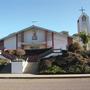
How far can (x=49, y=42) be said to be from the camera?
184 feet

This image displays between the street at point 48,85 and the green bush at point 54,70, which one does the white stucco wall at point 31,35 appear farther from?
the street at point 48,85

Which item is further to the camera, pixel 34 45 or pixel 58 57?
pixel 34 45

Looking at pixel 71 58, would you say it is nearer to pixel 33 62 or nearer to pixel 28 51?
pixel 33 62

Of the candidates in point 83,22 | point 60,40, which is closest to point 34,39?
point 60,40

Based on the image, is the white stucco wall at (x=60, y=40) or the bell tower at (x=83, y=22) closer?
the white stucco wall at (x=60, y=40)

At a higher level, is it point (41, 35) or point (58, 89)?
point (41, 35)

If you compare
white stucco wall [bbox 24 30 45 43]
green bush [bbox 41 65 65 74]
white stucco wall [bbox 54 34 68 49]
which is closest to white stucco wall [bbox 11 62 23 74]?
green bush [bbox 41 65 65 74]

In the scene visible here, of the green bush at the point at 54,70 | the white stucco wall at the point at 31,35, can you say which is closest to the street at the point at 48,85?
the green bush at the point at 54,70

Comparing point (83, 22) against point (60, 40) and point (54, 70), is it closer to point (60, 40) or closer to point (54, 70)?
point (60, 40)

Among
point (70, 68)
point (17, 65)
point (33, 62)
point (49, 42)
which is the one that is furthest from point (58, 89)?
point (49, 42)

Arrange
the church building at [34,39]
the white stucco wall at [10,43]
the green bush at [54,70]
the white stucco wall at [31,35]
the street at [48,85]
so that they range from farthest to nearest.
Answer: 1. the white stucco wall at [31,35]
2. the white stucco wall at [10,43]
3. the church building at [34,39]
4. the green bush at [54,70]
5. the street at [48,85]

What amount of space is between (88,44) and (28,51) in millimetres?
9409

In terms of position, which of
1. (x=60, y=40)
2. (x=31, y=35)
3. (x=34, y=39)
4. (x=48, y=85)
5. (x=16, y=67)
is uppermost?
(x=31, y=35)

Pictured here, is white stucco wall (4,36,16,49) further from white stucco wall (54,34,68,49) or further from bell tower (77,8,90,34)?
bell tower (77,8,90,34)
